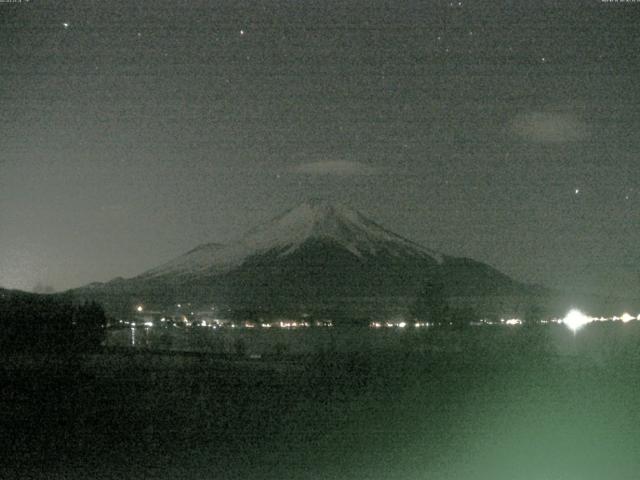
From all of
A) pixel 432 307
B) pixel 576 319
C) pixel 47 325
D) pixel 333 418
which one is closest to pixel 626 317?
pixel 576 319

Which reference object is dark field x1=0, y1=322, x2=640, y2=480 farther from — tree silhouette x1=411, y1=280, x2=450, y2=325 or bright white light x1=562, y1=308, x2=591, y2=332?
bright white light x1=562, y1=308, x2=591, y2=332

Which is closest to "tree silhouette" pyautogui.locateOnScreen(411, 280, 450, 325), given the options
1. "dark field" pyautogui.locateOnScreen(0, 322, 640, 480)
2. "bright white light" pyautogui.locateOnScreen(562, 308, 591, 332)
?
"bright white light" pyautogui.locateOnScreen(562, 308, 591, 332)

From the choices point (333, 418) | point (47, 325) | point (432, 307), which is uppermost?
point (432, 307)

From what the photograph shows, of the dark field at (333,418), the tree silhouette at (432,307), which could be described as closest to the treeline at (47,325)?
the dark field at (333,418)

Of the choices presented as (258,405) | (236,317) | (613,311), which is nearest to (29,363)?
(258,405)

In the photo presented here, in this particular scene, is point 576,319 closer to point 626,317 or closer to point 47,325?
point 626,317

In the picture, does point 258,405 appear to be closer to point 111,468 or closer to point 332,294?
point 111,468
